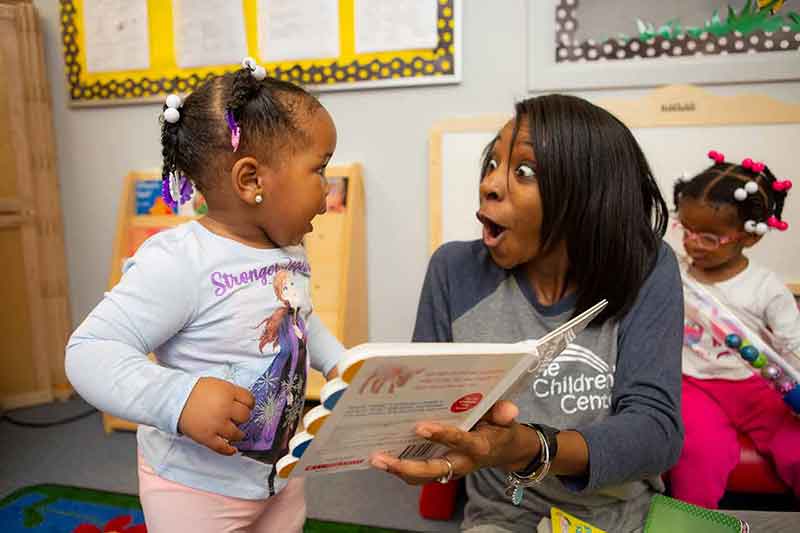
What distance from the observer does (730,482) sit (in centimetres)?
144

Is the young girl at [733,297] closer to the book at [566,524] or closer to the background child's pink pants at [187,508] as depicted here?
the book at [566,524]

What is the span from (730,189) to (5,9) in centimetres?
250

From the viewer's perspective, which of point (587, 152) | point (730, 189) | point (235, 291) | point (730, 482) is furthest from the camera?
point (730, 189)

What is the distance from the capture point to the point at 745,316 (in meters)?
1.57

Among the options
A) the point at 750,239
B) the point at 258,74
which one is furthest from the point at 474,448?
the point at 750,239

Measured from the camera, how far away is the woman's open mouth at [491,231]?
2.97 ft

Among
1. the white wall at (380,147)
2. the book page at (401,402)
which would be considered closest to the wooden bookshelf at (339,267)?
the white wall at (380,147)

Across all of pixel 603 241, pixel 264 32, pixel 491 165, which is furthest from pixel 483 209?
pixel 264 32

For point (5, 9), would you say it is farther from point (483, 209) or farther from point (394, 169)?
point (483, 209)

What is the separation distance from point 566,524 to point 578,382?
0.20 m

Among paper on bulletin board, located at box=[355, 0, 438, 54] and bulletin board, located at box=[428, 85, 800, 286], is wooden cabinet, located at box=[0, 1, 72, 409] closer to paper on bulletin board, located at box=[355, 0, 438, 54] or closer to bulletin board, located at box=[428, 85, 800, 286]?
paper on bulletin board, located at box=[355, 0, 438, 54]

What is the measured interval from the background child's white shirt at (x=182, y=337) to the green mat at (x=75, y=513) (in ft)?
2.68

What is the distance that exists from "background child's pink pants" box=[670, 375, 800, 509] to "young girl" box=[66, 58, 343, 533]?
39.2 inches

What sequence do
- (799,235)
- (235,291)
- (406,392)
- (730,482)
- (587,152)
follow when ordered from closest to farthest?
(406,392), (235,291), (587,152), (730,482), (799,235)
